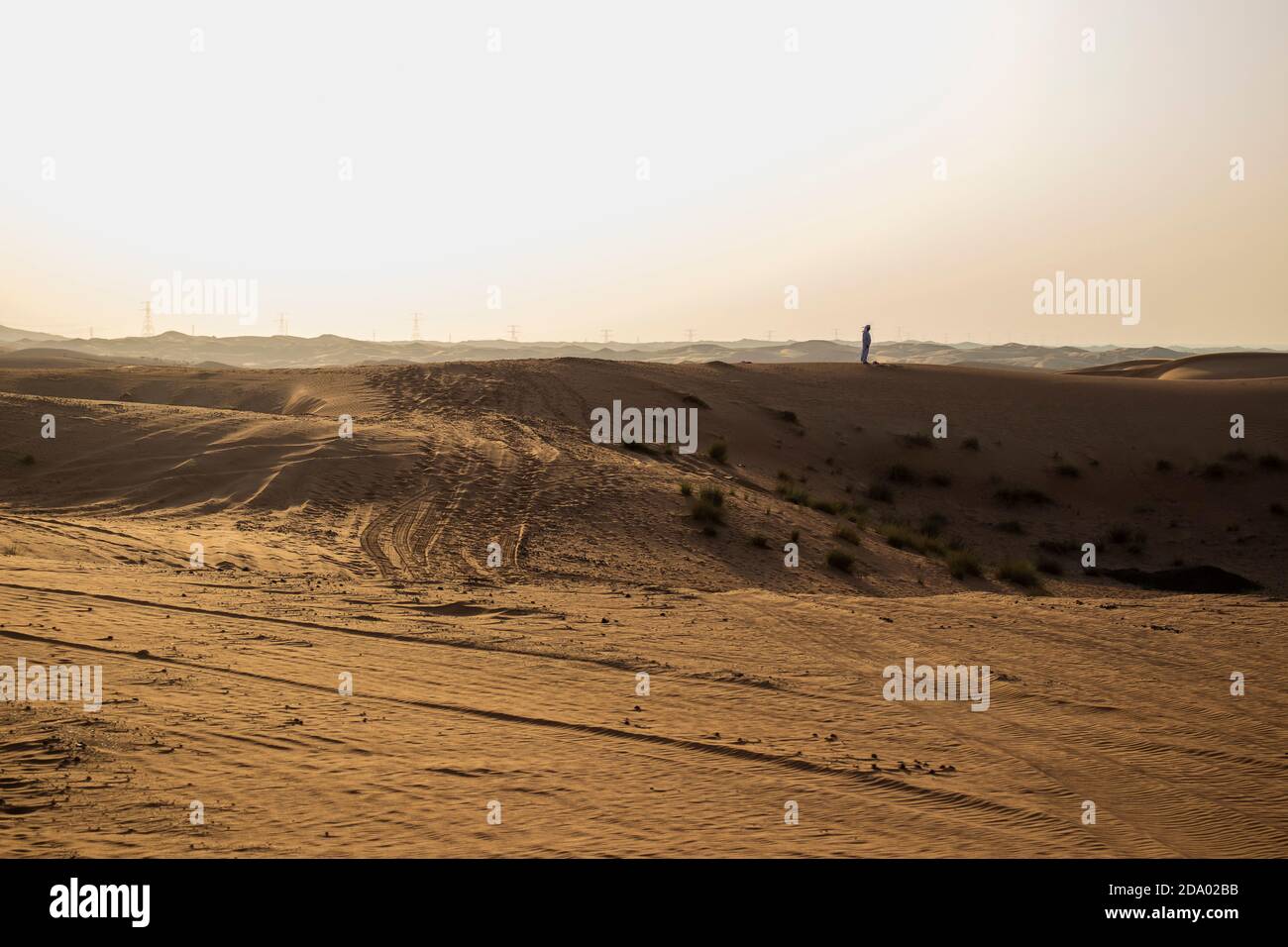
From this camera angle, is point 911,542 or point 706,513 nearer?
point 706,513

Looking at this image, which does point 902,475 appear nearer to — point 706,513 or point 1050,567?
point 1050,567

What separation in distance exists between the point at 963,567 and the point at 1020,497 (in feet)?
31.9

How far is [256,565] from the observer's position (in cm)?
1527

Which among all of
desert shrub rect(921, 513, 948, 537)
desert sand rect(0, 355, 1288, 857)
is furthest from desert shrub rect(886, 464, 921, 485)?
desert shrub rect(921, 513, 948, 537)

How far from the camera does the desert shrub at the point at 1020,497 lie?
1107 inches

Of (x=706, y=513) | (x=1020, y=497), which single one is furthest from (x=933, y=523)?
(x=706, y=513)

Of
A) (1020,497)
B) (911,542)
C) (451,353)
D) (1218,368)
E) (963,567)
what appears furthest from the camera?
(451,353)

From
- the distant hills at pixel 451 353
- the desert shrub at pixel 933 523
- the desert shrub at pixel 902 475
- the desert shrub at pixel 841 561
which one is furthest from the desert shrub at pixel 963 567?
the distant hills at pixel 451 353

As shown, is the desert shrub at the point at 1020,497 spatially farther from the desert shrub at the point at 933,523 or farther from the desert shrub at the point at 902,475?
the desert shrub at the point at 933,523

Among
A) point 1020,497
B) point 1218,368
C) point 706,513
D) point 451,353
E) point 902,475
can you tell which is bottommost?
point 1020,497

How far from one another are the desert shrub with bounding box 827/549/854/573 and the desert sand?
26 centimetres

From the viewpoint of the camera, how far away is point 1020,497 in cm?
2828
